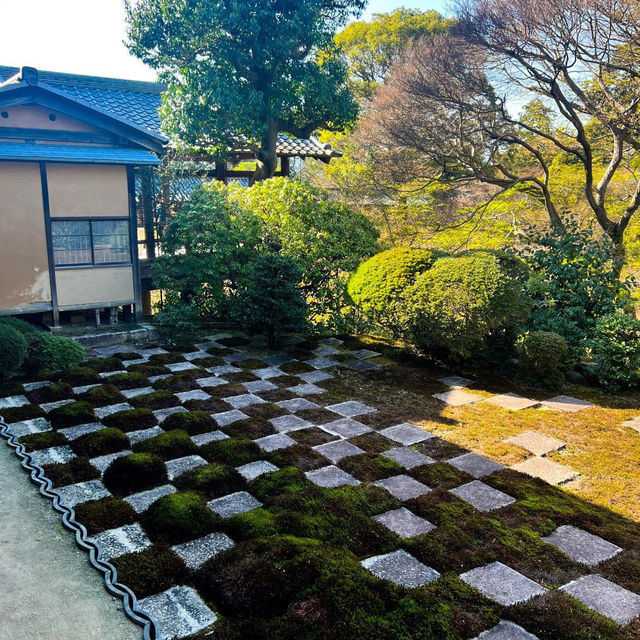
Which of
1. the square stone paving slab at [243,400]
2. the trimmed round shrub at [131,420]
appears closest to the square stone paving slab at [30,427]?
the trimmed round shrub at [131,420]

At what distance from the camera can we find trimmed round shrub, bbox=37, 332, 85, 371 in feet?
23.9

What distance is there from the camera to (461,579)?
3.32 metres

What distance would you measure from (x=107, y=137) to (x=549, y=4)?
7325mm

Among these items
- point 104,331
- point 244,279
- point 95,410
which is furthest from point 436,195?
point 95,410

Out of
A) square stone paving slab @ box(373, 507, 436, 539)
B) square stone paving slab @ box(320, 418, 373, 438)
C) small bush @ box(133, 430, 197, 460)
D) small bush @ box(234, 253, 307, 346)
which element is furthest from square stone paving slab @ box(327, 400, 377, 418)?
small bush @ box(234, 253, 307, 346)

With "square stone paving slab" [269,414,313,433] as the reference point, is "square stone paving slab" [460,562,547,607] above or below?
below

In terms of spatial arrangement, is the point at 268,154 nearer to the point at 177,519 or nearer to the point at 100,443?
the point at 100,443

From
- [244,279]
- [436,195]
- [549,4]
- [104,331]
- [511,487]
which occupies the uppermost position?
[549,4]

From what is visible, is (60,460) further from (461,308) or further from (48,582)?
(461,308)

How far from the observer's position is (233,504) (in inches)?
164

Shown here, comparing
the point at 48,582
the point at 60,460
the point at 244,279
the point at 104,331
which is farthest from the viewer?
the point at 244,279

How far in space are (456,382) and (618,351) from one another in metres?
2.04

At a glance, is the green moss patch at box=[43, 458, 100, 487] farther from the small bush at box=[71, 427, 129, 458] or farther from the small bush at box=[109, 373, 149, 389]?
the small bush at box=[109, 373, 149, 389]

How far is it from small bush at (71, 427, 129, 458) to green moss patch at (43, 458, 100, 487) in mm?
194
